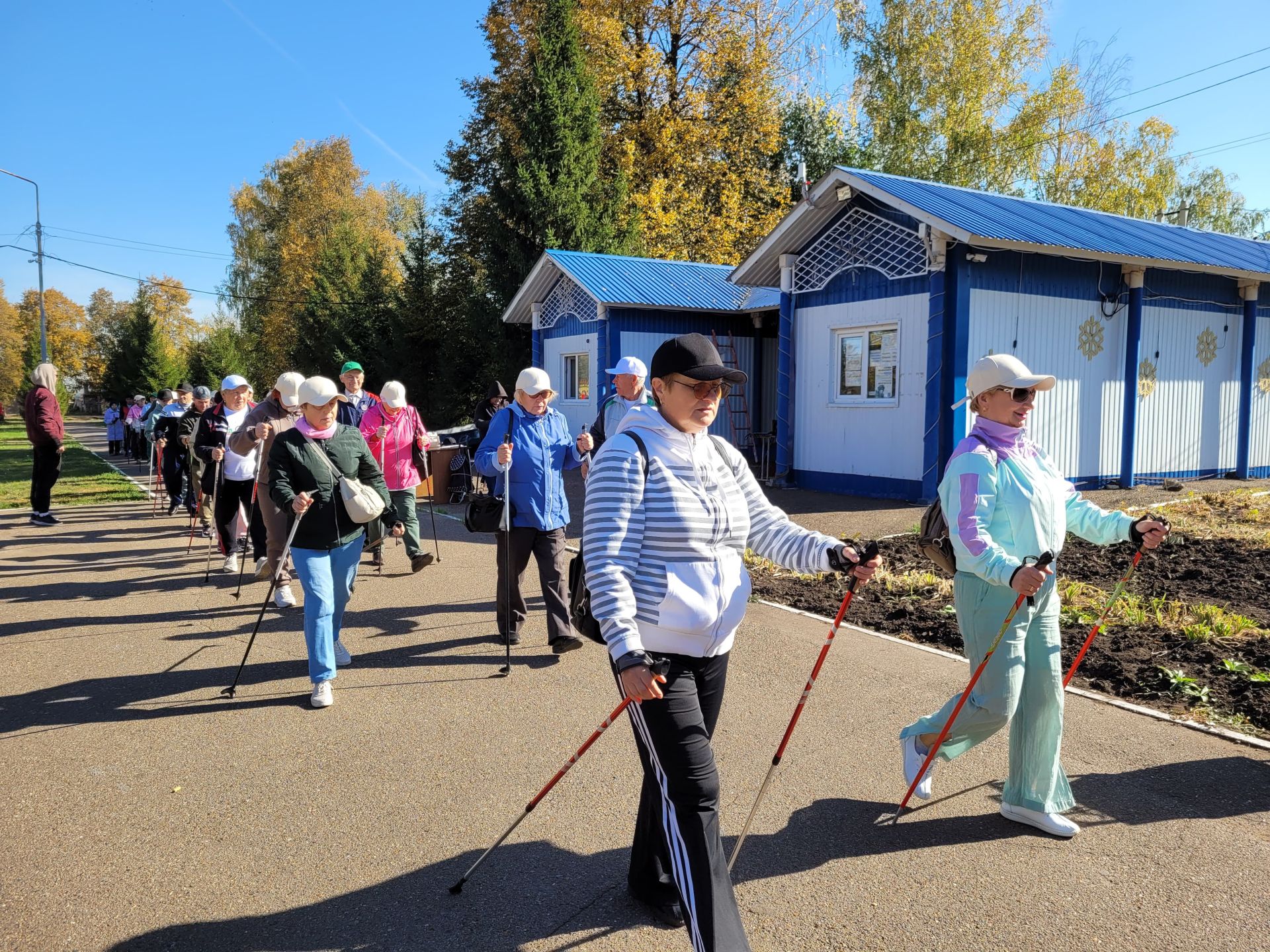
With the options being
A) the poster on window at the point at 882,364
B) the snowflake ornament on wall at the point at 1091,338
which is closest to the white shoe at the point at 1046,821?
the poster on window at the point at 882,364

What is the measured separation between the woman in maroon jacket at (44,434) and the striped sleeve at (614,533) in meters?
12.1

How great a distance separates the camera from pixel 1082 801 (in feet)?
13.4

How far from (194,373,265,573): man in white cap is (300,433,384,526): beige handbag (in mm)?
3748

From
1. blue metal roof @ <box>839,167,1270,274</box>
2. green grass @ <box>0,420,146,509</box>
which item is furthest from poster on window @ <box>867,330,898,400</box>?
green grass @ <box>0,420,146,509</box>

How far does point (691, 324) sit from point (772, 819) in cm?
1598

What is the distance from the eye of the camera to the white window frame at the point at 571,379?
20.1 metres

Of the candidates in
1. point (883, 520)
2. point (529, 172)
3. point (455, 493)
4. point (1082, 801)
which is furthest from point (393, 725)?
point (529, 172)

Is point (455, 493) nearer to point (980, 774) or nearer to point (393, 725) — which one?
point (393, 725)

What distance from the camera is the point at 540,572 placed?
6605mm

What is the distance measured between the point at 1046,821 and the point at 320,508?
165 inches

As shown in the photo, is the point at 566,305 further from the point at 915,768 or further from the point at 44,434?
the point at 915,768

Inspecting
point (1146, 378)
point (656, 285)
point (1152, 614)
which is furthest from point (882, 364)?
point (1152, 614)

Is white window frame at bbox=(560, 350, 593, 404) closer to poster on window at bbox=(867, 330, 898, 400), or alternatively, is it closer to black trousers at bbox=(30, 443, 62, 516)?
poster on window at bbox=(867, 330, 898, 400)

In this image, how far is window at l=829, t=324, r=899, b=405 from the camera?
1376 cm
